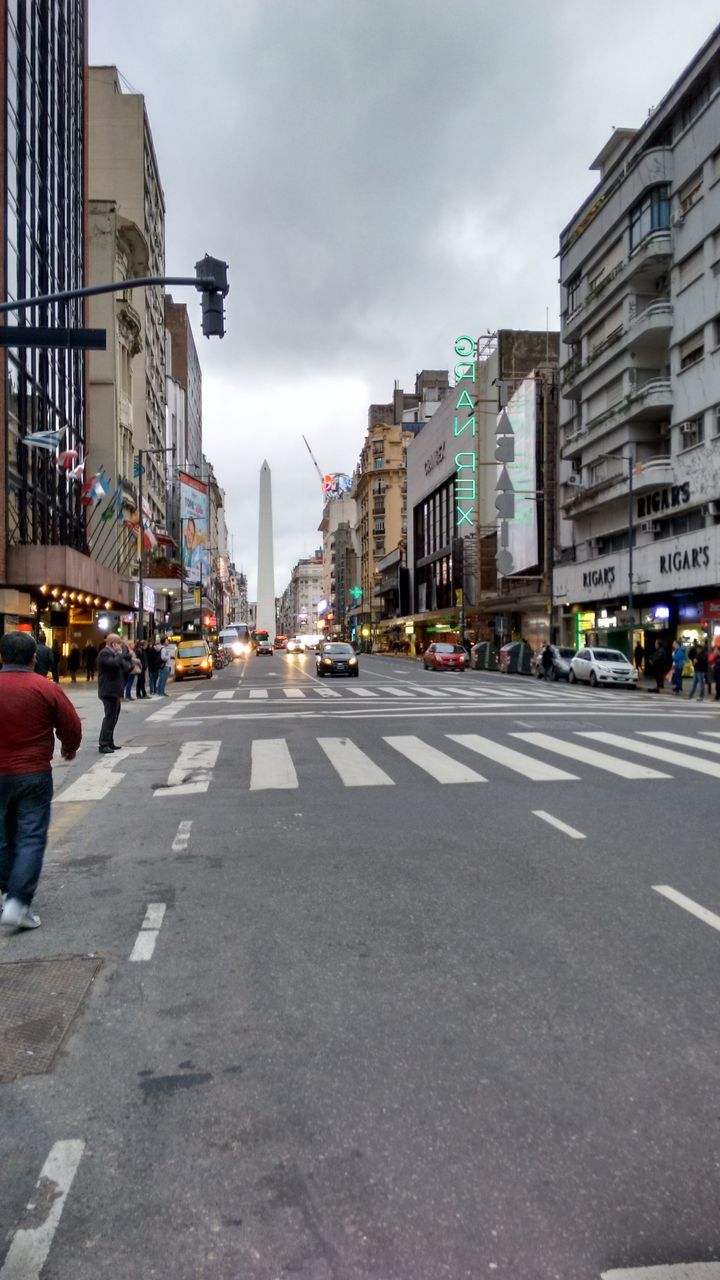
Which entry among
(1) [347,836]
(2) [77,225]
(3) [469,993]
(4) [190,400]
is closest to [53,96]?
(2) [77,225]

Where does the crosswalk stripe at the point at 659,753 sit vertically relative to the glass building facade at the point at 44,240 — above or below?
below

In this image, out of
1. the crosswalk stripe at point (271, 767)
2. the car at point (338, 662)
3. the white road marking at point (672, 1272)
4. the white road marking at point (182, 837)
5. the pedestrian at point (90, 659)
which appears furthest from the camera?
the pedestrian at point (90, 659)

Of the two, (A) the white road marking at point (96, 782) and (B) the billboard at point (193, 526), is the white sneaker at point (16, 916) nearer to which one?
(A) the white road marking at point (96, 782)

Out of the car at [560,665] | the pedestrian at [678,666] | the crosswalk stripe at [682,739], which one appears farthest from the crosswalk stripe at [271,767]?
the car at [560,665]

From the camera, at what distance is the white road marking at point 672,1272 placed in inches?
99.4

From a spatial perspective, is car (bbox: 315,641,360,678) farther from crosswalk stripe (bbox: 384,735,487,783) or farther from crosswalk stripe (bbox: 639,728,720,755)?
crosswalk stripe (bbox: 384,735,487,783)

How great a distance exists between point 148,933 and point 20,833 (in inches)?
40.1

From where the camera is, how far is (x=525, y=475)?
2313 inches

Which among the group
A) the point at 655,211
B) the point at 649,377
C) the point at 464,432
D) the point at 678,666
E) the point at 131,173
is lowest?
the point at 678,666

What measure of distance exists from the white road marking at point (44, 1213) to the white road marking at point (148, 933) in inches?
72.2

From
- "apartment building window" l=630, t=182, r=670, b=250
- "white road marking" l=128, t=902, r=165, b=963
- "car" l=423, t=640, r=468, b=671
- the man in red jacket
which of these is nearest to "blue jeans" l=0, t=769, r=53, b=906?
the man in red jacket

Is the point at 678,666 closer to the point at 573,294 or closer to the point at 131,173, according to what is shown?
the point at 573,294

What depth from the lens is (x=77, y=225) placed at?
4216 cm

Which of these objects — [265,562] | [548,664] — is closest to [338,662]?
[548,664]
